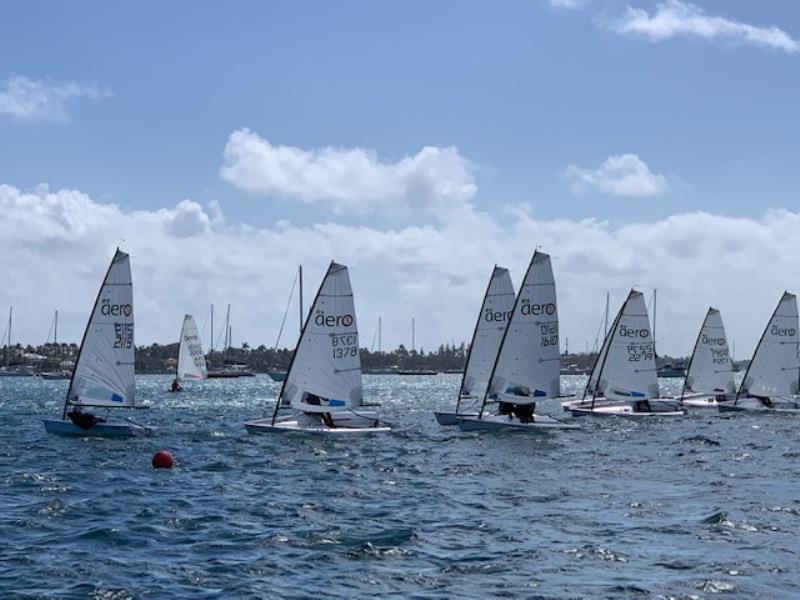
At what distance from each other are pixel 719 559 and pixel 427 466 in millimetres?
16520

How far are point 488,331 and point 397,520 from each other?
1241 inches

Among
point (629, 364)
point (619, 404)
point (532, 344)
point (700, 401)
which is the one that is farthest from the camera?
point (700, 401)

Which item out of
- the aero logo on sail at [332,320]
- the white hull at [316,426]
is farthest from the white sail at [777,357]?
the aero logo on sail at [332,320]

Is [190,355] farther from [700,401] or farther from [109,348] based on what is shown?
[109,348]

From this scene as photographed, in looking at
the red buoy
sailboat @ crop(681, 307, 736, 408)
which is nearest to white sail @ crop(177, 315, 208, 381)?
sailboat @ crop(681, 307, 736, 408)

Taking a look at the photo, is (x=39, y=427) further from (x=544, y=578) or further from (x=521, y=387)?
(x=544, y=578)

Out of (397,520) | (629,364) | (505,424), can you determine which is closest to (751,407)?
(629,364)

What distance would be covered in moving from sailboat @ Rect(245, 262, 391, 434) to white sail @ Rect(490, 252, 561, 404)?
6.58m

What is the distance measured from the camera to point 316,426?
44.0 meters

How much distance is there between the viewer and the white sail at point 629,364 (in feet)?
205

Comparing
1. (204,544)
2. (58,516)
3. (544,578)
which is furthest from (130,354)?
(544,578)

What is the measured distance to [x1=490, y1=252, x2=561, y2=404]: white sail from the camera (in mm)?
48625

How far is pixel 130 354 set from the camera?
44.5 m

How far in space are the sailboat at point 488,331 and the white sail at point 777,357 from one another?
2380 cm
